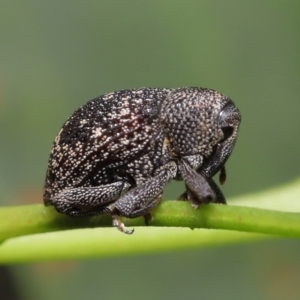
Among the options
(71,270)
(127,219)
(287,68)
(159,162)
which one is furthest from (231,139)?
(287,68)

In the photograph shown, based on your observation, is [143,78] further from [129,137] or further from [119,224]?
[119,224]

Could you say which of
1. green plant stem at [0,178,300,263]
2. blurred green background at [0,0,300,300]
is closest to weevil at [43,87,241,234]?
green plant stem at [0,178,300,263]

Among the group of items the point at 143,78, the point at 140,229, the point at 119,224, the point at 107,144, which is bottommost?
the point at 140,229

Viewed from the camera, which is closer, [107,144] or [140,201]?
[140,201]

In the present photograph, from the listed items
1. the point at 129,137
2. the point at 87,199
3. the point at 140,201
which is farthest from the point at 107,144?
the point at 140,201

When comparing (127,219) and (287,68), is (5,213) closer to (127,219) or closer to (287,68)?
(127,219)

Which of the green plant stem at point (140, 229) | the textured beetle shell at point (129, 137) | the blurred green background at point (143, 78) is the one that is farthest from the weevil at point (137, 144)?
the blurred green background at point (143, 78)

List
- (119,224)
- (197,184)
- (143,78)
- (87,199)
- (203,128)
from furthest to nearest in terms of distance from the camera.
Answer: (143,78) < (203,128) < (87,199) < (197,184) < (119,224)

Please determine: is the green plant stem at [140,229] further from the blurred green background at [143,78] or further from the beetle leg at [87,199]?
the blurred green background at [143,78]
